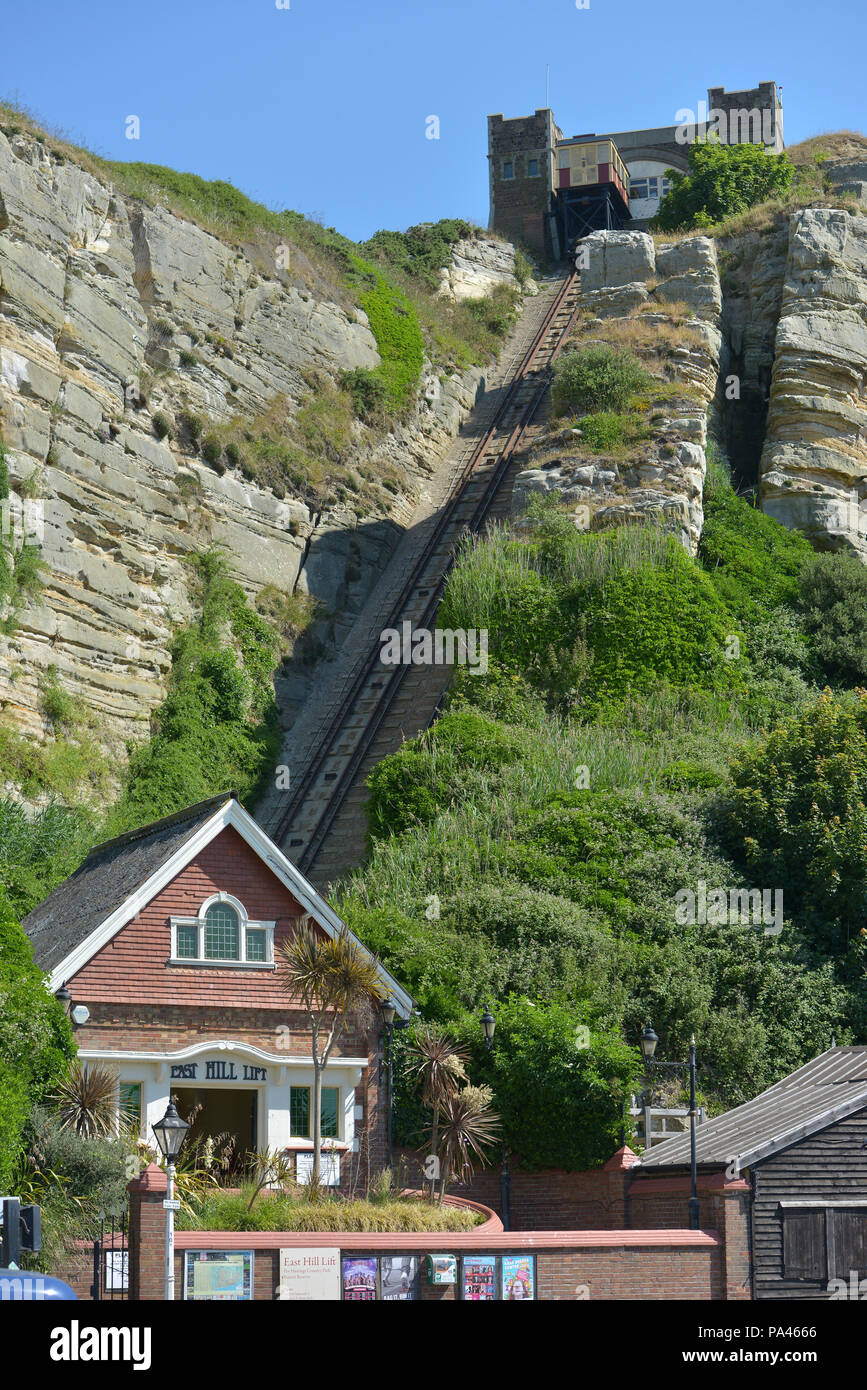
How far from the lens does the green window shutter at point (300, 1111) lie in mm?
25047

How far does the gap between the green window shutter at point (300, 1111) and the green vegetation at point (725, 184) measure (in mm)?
46231

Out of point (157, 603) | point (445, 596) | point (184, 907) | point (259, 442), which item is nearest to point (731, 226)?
point (259, 442)

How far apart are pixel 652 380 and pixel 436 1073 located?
94.2 ft

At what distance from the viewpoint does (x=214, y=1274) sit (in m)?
18.6

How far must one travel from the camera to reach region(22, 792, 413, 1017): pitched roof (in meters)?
23.8

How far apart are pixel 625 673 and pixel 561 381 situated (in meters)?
13.4

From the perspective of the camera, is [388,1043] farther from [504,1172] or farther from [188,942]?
[188,942]

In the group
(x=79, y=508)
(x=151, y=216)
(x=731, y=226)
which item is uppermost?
(x=731, y=226)

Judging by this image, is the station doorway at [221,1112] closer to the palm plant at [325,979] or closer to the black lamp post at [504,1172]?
the palm plant at [325,979]

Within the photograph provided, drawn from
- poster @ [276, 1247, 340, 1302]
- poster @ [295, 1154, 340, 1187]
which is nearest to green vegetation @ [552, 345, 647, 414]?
poster @ [295, 1154, 340, 1187]

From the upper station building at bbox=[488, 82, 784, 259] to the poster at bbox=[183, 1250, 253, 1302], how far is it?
65.9m

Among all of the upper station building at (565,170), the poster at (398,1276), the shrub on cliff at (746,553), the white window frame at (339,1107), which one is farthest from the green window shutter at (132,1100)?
the upper station building at (565,170)

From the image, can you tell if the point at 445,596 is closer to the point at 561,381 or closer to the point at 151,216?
the point at 561,381

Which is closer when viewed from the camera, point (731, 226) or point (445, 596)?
point (445, 596)
